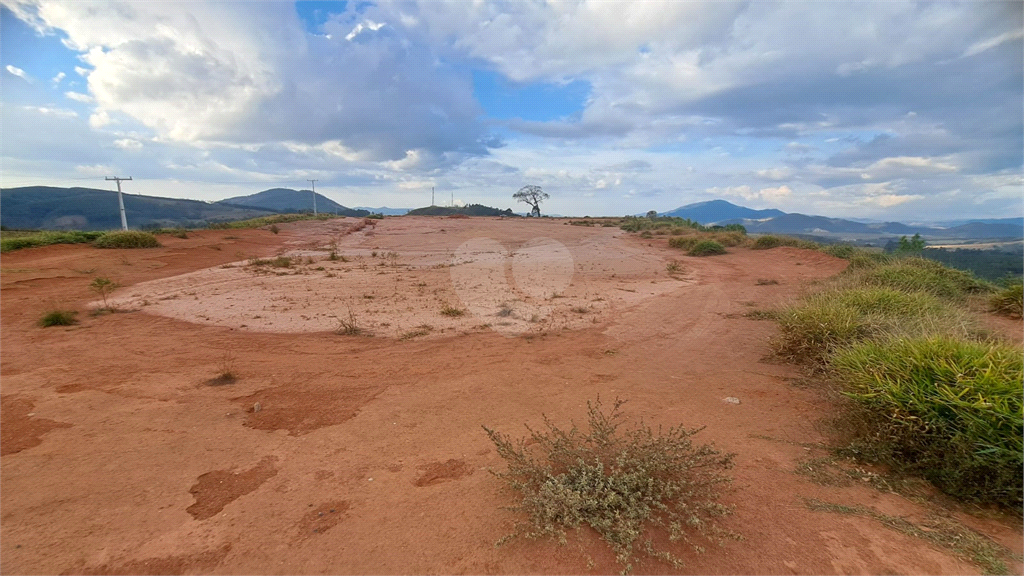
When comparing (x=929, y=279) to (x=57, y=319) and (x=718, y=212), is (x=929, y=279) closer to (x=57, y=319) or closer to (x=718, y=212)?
(x=57, y=319)

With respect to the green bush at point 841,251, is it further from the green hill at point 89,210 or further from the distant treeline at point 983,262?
the green hill at point 89,210

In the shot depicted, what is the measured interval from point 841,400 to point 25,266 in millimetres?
18403

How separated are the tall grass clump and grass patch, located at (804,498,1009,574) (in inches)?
14.4

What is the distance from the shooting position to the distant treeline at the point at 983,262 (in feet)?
27.0

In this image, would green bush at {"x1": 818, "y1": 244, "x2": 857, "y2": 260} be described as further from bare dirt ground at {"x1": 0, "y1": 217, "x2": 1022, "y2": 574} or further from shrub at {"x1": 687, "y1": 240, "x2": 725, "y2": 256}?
bare dirt ground at {"x1": 0, "y1": 217, "x2": 1022, "y2": 574}

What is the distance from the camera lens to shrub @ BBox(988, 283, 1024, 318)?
6.62m

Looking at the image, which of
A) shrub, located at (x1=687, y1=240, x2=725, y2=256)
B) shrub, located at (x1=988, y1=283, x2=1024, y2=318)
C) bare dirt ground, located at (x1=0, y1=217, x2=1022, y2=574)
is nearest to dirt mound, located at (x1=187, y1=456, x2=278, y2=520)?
bare dirt ground, located at (x1=0, y1=217, x2=1022, y2=574)

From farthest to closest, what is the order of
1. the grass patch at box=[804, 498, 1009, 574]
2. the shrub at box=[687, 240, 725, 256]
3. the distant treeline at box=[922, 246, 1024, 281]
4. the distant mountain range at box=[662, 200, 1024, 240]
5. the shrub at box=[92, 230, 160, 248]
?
the distant mountain range at box=[662, 200, 1024, 240] < the shrub at box=[687, 240, 725, 256] < the shrub at box=[92, 230, 160, 248] < the distant treeline at box=[922, 246, 1024, 281] < the grass patch at box=[804, 498, 1009, 574]

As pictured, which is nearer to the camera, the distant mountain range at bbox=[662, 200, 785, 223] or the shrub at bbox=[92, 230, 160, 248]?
the shrub at bbox=[92, 230, 160, 248]

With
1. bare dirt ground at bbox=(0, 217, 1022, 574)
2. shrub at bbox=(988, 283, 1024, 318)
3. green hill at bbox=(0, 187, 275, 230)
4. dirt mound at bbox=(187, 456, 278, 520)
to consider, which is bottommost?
dirt mound at bbox=(187, 456, 278, 520)

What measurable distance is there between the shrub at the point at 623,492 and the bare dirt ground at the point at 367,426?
0.32 feet

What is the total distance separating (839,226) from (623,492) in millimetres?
76044

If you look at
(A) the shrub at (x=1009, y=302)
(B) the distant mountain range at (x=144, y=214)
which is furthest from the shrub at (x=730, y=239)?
(B) the distant mountain range at (x=144, y=214)

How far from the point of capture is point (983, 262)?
31.2 feet
